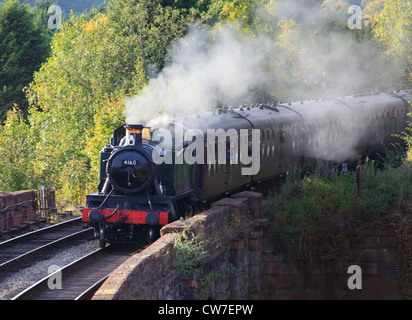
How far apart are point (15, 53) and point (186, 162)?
3793 centimetres

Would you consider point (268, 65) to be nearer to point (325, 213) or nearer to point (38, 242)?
point (325, 213)

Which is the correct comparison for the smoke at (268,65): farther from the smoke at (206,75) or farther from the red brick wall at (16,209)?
the red brick wall at (16,209)

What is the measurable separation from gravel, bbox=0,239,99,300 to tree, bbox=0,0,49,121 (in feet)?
114

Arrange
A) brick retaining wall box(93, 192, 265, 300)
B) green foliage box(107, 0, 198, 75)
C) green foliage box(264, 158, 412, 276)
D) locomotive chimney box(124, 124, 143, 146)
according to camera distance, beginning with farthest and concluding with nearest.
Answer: green foliage box(107, 0, 198, 75) → green foliage box(264, 158, 412, 276) → locomotive chimney box(124, 124, 143, 146) → brick retaining wall box(93, 192, 265, 300)

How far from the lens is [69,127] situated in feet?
121

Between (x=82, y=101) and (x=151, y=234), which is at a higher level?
(x=82, y=101)

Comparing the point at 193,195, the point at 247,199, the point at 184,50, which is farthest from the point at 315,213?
the point at 184,50

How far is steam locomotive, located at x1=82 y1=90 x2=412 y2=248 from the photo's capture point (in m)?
14.5

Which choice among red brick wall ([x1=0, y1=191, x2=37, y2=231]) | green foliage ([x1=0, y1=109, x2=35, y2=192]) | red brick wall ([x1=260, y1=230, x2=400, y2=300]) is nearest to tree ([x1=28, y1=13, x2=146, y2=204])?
green foliage ([x1=0, y1=109, x2=35, y2=192])

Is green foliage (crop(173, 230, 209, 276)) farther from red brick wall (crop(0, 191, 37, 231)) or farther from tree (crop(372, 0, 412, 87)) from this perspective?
tree (crop(372, 0, 412, 87))

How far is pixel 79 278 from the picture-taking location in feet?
40.8

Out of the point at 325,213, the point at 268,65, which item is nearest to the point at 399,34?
the point at 268,65

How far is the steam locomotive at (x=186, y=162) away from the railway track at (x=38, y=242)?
114 centimetres

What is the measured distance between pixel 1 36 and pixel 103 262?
130 feet
